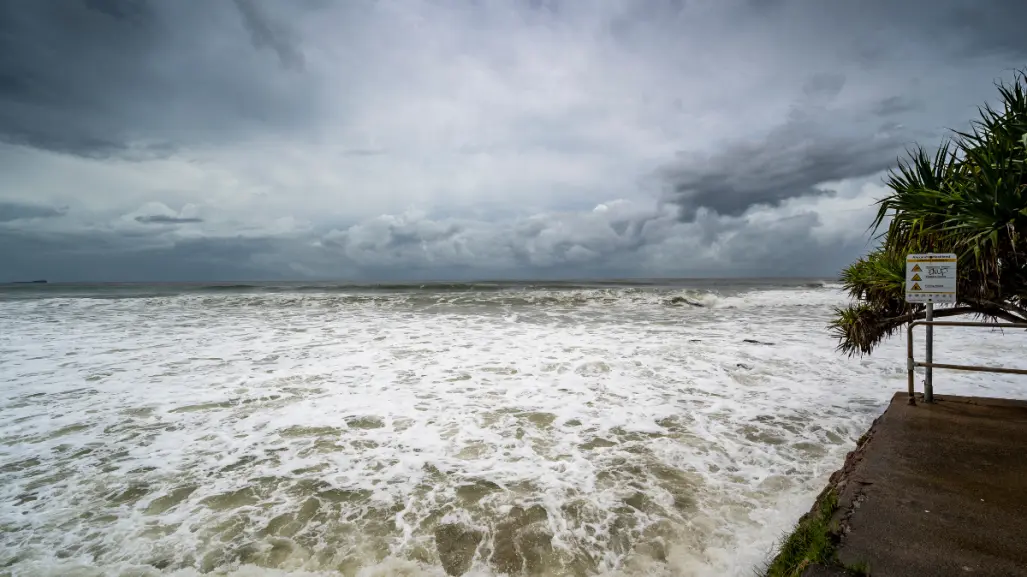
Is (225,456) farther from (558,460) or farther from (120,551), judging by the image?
(558,460)

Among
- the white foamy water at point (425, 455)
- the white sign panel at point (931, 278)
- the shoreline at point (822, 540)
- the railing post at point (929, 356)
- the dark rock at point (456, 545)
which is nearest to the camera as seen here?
the shoreline at point (822, 540)

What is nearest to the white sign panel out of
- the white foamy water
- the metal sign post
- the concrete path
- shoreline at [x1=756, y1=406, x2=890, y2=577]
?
the metal sign post

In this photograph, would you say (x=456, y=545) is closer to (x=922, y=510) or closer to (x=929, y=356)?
(x=922, y=510)

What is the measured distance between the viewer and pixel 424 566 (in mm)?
3352

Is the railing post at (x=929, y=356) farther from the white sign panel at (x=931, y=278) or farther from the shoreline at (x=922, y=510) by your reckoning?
the shoreline at (x=922, y=510)

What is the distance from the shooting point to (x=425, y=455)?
5.35 m

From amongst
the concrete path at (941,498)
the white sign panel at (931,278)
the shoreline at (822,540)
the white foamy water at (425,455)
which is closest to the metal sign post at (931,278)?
the white sign panel at (931,278)

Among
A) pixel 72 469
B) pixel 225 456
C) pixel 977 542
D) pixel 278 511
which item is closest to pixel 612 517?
pixel 977 542

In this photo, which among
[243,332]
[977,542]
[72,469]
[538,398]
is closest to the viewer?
[977,542]

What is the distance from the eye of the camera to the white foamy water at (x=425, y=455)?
3.54 metres

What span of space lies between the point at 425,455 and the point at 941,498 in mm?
4729

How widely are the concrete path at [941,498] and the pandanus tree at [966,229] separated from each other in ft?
4.48

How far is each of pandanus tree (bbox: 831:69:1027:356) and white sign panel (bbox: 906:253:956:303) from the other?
0.81 ft

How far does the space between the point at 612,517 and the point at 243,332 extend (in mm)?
15466
